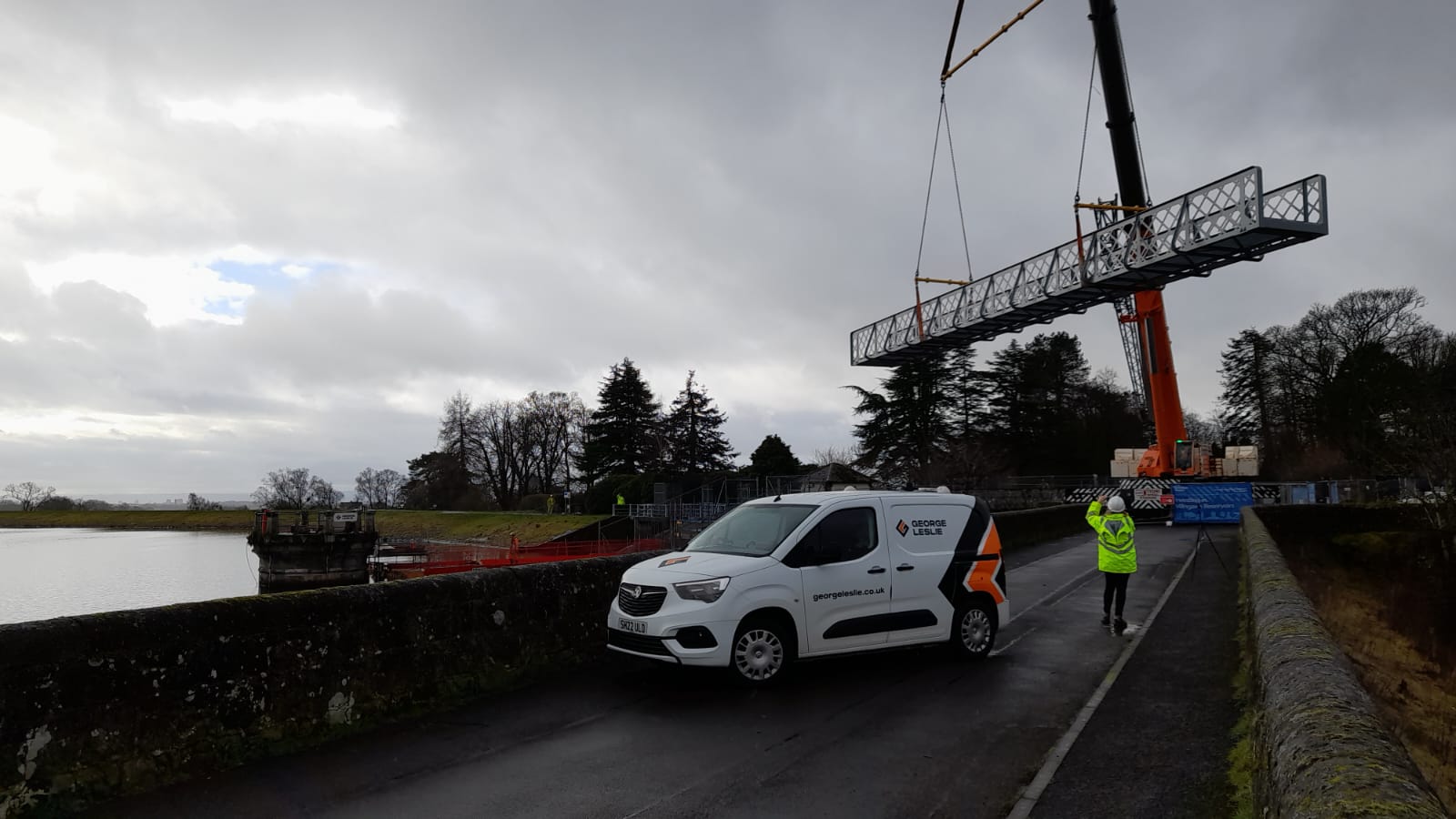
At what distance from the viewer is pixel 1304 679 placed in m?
4.30

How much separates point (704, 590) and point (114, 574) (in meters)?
52.5

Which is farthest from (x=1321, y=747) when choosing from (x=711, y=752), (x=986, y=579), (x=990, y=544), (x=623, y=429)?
(x=623, y=429)

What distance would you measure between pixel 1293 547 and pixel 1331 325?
142 feet

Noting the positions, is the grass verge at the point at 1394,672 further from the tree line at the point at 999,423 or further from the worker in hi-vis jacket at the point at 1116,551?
the tree line at the point at 999,423

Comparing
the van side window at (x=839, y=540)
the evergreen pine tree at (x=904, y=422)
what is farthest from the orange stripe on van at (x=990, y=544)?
the evergreen pine tree at (x=904, y=422)

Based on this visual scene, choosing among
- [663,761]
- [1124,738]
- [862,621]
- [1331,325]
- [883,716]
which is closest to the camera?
[663,761]

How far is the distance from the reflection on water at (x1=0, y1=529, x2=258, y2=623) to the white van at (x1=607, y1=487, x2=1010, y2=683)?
17.8 m

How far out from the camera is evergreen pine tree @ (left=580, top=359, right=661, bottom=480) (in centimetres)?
7788

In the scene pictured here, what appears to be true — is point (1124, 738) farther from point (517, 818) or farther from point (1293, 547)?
point (1293, 547)

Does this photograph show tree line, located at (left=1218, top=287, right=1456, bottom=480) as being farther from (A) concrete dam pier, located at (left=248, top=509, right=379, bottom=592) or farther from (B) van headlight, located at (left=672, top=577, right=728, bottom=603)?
(A) concrete dam pier, located at (left=248, top=509, right=379, bottom=592)

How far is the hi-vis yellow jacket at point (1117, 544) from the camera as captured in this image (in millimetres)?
10914

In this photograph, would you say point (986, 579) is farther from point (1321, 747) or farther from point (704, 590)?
point (1321, 747)

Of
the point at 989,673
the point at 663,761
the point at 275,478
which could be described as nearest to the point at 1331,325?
the point at 989,673

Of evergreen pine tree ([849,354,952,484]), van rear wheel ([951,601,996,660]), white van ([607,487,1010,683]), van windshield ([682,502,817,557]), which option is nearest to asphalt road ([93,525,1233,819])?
van rear wheel ([951,601,996,660])
